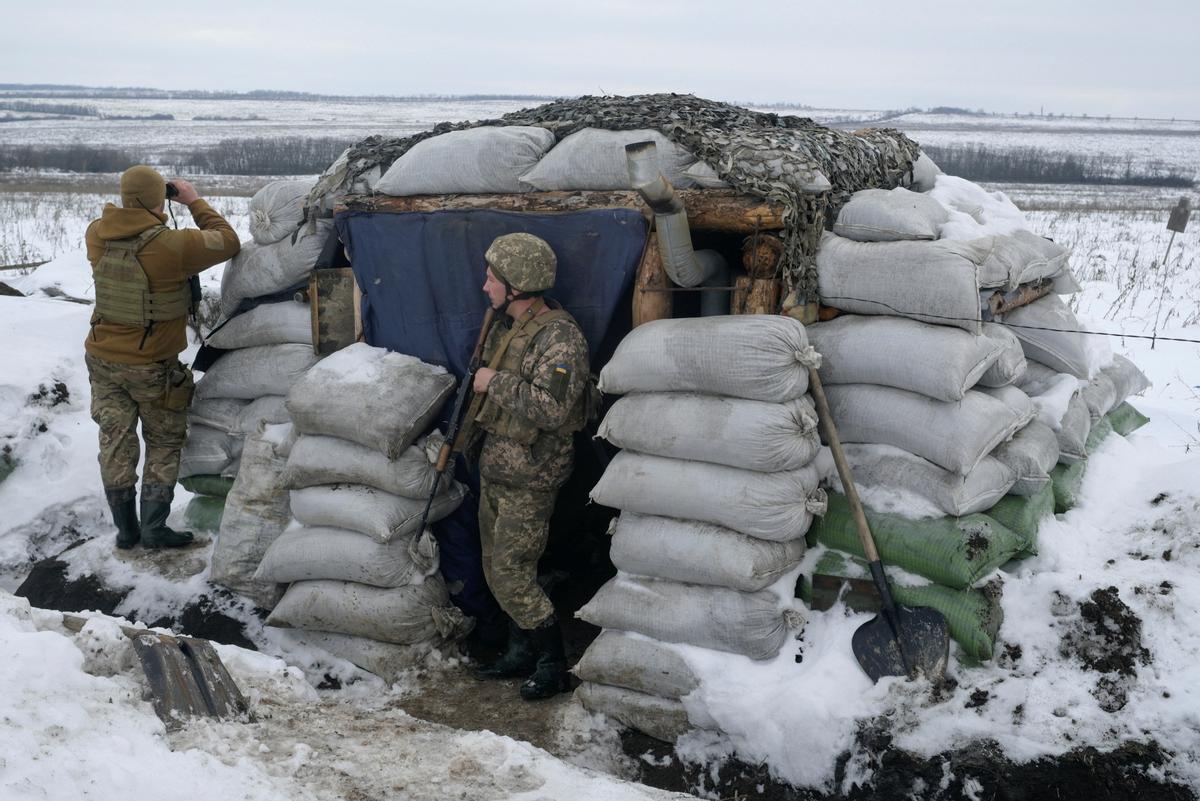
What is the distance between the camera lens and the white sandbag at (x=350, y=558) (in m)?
4.44

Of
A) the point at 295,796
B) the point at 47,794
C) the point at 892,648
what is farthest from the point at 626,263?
the point at 47,794

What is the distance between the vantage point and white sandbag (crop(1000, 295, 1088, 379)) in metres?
4.84

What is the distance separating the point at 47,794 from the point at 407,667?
2.33 metres

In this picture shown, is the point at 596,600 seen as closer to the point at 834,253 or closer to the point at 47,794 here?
the point at 834,253

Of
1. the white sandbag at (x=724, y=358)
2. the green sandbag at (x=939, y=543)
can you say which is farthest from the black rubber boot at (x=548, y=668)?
the green sandbag at (x=939, y=543)

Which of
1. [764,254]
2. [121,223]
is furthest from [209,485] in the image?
[764,254]

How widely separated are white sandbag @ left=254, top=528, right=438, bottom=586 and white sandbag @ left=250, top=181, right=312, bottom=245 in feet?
5.60

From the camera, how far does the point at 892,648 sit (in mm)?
3695

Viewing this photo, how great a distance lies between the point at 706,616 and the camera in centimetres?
382

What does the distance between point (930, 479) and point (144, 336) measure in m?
3.98

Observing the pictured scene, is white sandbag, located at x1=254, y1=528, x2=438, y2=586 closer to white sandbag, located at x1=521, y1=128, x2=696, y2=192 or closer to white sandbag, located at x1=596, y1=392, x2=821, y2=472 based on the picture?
white sandbag, located at x1=596, y1=392, x2=821, y2=472

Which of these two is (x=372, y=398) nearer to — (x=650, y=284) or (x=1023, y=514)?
(x=650, y=284)

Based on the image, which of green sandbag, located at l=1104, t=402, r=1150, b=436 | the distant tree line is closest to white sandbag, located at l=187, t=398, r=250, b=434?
green sandbag, located at l=1104, t=402, r=1150, b=436

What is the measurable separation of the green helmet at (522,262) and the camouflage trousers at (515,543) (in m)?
0.90
